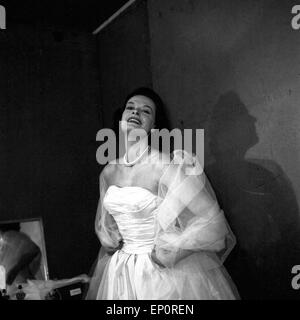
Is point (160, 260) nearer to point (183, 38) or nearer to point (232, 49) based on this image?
point (232, 49)

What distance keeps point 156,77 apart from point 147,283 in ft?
4.48

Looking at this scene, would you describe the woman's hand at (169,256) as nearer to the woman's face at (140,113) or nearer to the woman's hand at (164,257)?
the woman's hand at (164,257)

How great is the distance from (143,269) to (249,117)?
0.91 meters

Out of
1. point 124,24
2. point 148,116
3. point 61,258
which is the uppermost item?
point 124,24

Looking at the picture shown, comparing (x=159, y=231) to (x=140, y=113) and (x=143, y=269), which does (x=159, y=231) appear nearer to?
(x=143, y=269)

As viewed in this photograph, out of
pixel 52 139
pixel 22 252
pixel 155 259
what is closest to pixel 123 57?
pixel 52 139

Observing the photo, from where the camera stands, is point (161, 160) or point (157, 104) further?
point (157, 104)

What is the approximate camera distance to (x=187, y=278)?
5.85ft

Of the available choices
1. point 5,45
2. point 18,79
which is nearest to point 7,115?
point 18,79

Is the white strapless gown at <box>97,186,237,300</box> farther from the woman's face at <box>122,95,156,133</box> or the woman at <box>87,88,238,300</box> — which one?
the woman's face at <box>122,95,156,133</box>

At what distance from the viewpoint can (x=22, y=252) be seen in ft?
8.33

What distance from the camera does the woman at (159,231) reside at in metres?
1.77

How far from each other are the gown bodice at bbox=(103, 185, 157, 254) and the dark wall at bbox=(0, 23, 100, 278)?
1036mm

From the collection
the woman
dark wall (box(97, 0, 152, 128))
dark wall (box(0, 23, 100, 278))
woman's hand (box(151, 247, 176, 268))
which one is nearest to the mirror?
dark wall (box(0, 23, 100, 278))
